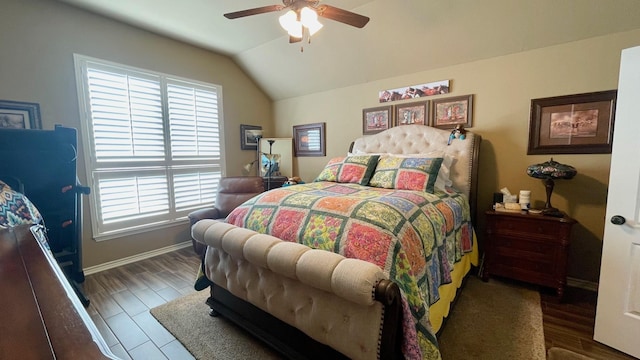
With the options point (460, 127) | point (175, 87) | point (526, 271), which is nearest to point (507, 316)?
point (526, 271)

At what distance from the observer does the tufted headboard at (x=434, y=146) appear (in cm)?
286

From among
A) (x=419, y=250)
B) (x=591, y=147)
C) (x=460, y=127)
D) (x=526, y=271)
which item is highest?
(x=460, y=127)

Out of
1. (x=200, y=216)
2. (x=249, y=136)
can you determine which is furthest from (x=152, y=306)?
(x=249, y=136)

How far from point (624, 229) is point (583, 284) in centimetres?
120

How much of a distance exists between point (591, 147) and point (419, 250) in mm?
2171

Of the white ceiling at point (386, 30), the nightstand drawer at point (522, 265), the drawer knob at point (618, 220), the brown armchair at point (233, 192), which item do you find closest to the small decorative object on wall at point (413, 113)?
the white ceiling at point (386, 30)

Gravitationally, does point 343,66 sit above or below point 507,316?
above

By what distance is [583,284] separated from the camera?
2.52 meters

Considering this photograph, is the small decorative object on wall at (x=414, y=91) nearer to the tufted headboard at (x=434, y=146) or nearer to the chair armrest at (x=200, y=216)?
the tufted headboard at (x=434, y=146)

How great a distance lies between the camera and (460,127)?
296 cm

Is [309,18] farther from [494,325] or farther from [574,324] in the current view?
[574,324]

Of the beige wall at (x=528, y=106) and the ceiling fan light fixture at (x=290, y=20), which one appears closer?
the ceiling fan light fixture at (x=290, y=20)

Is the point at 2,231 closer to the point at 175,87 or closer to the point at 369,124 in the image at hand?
the point at 175,87

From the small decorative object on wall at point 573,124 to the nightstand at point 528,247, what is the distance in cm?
73
